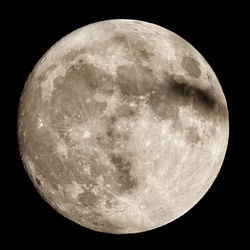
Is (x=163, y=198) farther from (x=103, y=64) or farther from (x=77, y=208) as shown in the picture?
(x=103, y=64)

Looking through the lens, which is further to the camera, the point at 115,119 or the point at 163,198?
the point at 163,198

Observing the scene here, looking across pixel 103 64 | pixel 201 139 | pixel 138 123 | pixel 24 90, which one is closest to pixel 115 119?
pixel 138 123

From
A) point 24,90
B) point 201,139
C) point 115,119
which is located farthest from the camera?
point 24,90

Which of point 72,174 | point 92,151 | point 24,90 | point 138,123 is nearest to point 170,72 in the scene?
point 138,123

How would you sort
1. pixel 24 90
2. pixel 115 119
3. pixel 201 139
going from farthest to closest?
pixel 24 90, pixel 201 139, pixel 115 119

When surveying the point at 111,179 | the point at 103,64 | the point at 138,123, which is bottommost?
the point at 111,179

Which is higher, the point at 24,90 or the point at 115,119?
the point at 24,90
